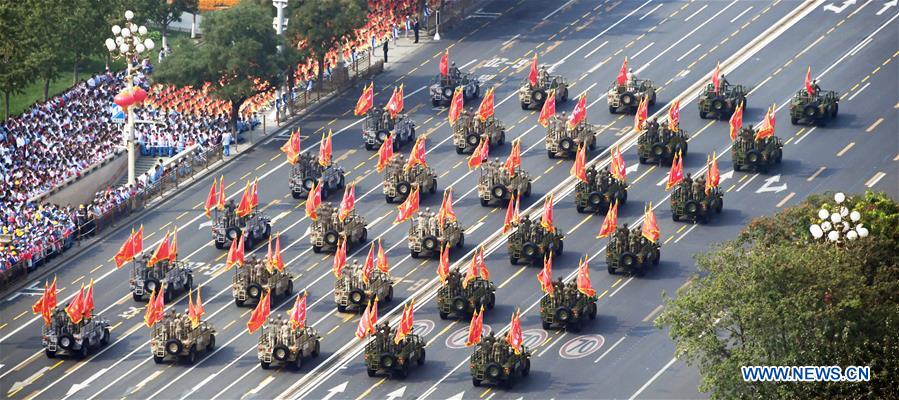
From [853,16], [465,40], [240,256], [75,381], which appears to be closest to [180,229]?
[240,256]

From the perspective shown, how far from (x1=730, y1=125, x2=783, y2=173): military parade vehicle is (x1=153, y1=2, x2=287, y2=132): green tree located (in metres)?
33.1

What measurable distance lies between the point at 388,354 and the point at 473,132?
3557 centimetres

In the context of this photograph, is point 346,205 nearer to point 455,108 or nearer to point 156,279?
point 156,279

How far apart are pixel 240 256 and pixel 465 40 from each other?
161 ft

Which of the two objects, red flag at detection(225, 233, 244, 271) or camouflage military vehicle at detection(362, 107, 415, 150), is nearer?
red flag at detection(225, 233, 244, 271)

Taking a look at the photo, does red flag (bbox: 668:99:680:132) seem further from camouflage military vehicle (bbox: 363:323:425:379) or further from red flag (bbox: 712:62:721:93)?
camouflage military vehicle (bbox: 363:323:425:379)

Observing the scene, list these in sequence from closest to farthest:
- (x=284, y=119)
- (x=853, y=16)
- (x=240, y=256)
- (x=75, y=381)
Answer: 1. (x=75, y=381)
2. (x=240, y=256)
3. (x=284, y=119)
4. (x=853, y=16)

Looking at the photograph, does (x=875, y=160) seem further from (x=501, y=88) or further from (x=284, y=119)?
(x=284, y=119)

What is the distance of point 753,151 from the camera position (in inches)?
6324

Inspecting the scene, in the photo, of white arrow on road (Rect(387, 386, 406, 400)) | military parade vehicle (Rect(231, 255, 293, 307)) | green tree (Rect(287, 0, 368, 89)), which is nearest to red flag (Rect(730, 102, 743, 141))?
green tree (Rect(287, 0, 368, 89))

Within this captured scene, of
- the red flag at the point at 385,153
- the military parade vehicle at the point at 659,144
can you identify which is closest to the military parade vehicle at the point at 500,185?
the red flag at the point at 385,153

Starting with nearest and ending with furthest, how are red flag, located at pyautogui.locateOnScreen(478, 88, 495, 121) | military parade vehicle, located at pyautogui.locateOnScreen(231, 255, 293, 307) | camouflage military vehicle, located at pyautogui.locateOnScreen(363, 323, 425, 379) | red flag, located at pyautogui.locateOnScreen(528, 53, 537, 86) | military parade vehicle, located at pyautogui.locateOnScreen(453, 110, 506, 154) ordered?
camouflage military vehicle, located at pyautogui.locateOnScreen(363, 323, 425, 379), military parade vehicle, located at pyautogui.locateOnScreen(231, 255, 293, 307), red flag, located at pyautogui.locateOnScreen(478, 88, 495, 121), military parade vehicle, located at pyautogui.locateOnScreen(453, 110, 506, 154), red flag, located at pyautogui.locateOnScreen(528, 53, 537, 86)

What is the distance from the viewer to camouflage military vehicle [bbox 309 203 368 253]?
153m

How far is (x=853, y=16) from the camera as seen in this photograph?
18775cm
